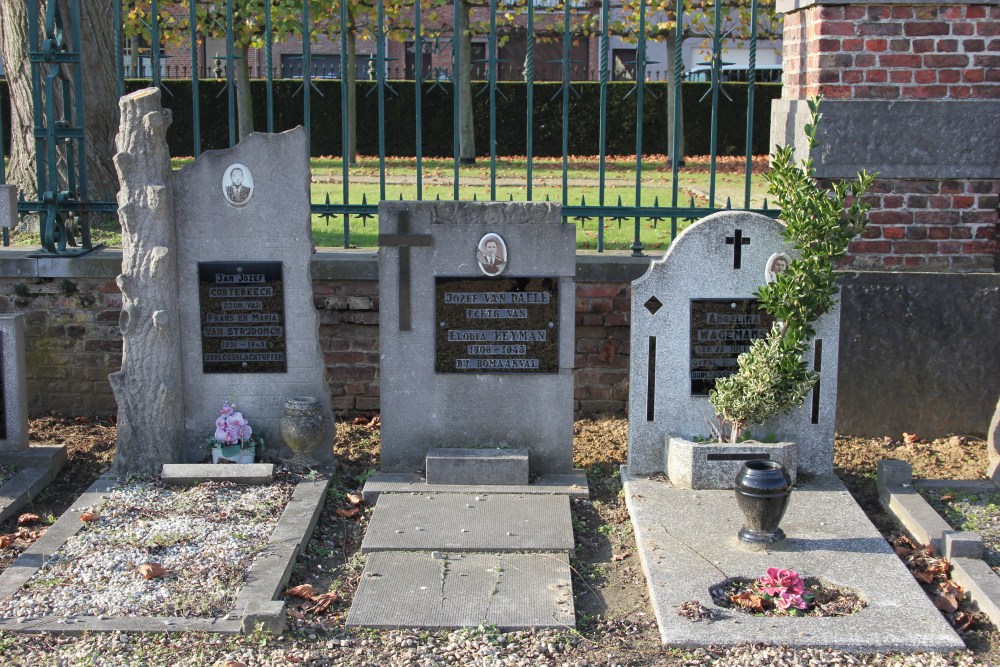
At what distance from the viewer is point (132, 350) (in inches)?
Answer: 234

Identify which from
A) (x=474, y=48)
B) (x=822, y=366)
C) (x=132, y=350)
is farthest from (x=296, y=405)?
(x=474, y=48)

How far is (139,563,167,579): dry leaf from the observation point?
471 centimetres

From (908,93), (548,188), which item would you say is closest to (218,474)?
(908,93)

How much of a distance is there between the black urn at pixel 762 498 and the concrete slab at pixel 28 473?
367 centimetres

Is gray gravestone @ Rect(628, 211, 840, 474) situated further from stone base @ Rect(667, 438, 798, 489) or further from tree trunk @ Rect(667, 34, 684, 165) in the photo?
tree trunk @ Rect(667, 34, 684, 165)

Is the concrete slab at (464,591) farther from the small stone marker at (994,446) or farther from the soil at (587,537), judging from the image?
the small stone marker at (994,446)

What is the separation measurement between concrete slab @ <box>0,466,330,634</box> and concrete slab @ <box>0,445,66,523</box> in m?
0.34

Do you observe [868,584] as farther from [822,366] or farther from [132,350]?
[132,350]

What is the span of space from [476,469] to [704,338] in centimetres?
143

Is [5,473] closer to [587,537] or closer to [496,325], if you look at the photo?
[496,325]

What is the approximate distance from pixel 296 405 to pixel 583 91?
15.7 metres

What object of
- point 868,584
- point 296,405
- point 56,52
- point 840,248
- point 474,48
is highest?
point 474,48

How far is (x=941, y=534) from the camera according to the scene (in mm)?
5137

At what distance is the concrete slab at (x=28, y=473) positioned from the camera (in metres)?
5.66
